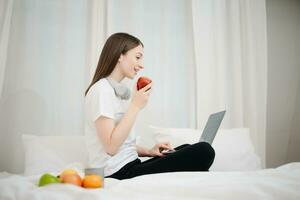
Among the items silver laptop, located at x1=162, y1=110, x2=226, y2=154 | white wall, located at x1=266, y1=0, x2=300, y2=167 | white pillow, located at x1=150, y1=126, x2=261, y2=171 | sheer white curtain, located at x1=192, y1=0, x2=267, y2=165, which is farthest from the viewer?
white wall, located at x1=266, y1=0, x2=300, y2=167

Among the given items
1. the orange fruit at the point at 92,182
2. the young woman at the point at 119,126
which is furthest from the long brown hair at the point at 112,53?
the orange fruit at the point at 92,182

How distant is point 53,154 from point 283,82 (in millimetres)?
2215

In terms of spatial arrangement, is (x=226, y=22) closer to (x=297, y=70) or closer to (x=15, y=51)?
(x=297, y=70)

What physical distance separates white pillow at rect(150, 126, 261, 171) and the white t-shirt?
2.28 feet

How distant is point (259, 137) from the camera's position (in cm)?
282

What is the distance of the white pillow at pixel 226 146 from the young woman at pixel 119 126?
2.16 feet

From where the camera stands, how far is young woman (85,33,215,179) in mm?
1493

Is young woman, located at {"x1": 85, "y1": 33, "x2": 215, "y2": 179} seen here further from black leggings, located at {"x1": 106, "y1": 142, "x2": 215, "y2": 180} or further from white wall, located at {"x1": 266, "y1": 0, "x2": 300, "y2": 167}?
white wall, located at {"x1": 266, "y1": 0, "x2": 300, "y2": 167}

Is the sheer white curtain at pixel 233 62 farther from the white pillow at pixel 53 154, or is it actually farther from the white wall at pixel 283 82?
the white pillow at pixel 53 154

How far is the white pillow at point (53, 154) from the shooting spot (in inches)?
79.3

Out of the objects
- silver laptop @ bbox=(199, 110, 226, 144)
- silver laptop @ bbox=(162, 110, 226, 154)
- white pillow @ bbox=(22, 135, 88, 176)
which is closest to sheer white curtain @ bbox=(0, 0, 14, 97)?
white pillow @ bbox=(22, 135, 88, 176)

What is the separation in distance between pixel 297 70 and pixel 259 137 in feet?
2.83

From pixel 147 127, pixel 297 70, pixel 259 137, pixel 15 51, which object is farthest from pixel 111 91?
pixel 297 70

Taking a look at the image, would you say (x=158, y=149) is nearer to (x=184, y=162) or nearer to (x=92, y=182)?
(x=184, y=162)
